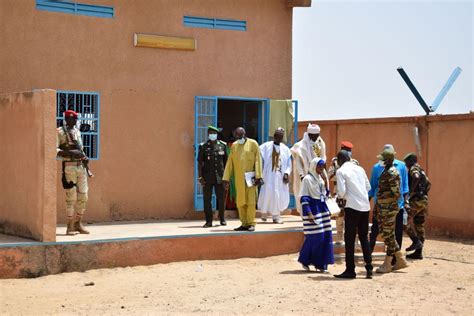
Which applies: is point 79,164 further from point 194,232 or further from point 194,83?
point 194,83

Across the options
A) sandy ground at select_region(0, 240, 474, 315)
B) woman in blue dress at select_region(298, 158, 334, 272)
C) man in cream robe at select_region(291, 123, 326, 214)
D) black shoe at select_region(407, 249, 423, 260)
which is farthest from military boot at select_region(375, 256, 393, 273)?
man in cream robe at select_region(291, 123, 326, 214)

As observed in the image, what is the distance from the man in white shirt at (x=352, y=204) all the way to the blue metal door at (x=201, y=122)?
3560 mm

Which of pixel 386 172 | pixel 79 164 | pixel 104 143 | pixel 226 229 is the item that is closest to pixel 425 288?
pixel 386 172

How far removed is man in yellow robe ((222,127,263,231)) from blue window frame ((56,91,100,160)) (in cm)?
207

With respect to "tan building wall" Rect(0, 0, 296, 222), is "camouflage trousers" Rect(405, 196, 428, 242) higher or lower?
lower

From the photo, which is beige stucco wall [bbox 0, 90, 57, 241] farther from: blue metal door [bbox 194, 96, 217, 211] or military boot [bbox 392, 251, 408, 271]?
military boot [bbox 392, 251, 408, 271]

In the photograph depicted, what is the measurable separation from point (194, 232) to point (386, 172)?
2762 millimetres

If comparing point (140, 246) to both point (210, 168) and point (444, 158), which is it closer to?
point (210, 168)

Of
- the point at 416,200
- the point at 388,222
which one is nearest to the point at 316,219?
the point at 388,222

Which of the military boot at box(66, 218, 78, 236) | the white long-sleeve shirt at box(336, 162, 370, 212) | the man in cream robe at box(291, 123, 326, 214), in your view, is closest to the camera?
the white long-sleeve shirt at box(336, 162, 370, 212)

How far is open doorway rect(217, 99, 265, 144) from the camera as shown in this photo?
14.4 metres

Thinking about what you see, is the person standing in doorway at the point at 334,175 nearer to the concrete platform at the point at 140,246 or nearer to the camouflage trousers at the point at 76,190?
the concrete platform at the point at 140,246

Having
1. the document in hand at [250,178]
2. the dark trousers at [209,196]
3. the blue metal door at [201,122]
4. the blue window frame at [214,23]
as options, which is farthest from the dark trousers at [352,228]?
the blue window frame at [214,23]

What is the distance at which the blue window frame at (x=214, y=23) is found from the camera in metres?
13.5
